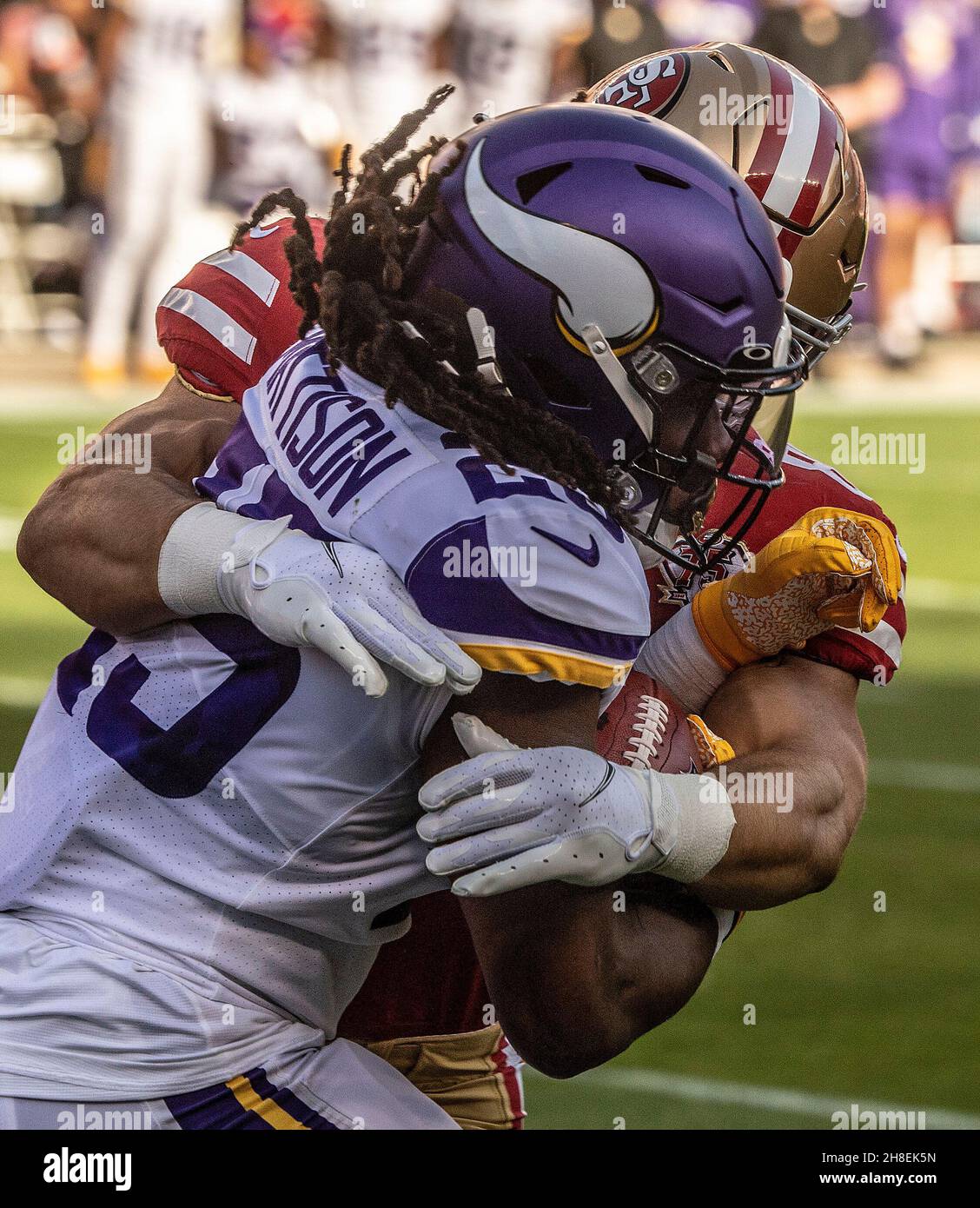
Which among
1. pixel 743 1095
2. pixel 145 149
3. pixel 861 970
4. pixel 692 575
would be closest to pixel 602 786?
pixel 692 575

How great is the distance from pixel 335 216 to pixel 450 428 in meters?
0.40

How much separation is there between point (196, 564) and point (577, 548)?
492 mm

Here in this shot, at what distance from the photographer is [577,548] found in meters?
2.18

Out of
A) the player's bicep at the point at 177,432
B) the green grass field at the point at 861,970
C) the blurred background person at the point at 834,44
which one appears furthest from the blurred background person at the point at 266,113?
the player's bicep at the point at 177,432

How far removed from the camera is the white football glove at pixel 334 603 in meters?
2.13

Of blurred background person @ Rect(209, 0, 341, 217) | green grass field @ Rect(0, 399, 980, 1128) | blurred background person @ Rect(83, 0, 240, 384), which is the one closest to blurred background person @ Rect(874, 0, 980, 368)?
blurred background person @ Rect(209, 0, 341, 217)

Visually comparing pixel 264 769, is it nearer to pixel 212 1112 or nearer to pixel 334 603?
pixel 334 603

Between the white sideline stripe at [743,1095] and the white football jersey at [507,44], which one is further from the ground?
the white football jersey at [507,44]

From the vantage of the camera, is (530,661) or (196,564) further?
(196,564)

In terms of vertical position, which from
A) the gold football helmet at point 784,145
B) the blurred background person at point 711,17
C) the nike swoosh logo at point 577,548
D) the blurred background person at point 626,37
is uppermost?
the blurred background person at point 711,17

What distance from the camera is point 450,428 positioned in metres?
2.25

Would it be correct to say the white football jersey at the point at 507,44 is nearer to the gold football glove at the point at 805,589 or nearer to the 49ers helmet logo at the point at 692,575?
the 49ers helmet logo at the point at 692,575

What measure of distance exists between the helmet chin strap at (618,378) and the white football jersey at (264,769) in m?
0.18

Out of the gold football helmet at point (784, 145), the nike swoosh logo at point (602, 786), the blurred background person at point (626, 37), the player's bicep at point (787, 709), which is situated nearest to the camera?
the nike swoosh logo at point (602, 786)
